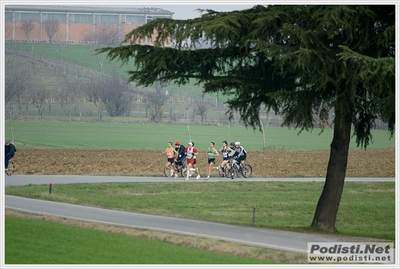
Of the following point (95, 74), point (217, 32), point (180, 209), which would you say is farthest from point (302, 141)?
point (217, 32)

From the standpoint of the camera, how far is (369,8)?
19500 millimetres

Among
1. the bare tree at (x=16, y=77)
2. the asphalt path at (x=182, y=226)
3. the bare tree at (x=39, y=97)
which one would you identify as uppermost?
the bare tree at (x=16, y=77)

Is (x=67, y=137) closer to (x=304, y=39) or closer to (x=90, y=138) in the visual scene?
(x=90, y=138)

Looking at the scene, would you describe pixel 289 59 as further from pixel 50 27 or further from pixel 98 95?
pixel 50 27

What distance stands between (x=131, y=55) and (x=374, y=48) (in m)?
6.44

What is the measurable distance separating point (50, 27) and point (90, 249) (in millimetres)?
128298

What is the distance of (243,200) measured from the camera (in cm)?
2992

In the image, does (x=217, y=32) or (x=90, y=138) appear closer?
(x=217, y=32)

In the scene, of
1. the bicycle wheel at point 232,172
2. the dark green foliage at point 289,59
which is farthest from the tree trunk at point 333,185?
the bicycle wheel at point 232,172

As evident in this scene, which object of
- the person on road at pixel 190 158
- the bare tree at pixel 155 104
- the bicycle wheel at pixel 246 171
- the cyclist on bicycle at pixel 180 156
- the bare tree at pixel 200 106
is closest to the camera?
the person on road at pixel 190 158

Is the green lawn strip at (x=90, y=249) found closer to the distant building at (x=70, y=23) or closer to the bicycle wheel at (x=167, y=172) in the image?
the bicycle wheel at (x=167, y=172)

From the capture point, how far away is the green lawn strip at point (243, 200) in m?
24.6

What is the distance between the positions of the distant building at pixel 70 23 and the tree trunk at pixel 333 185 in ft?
381

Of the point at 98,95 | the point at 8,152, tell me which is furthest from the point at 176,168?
the point at 98,95
